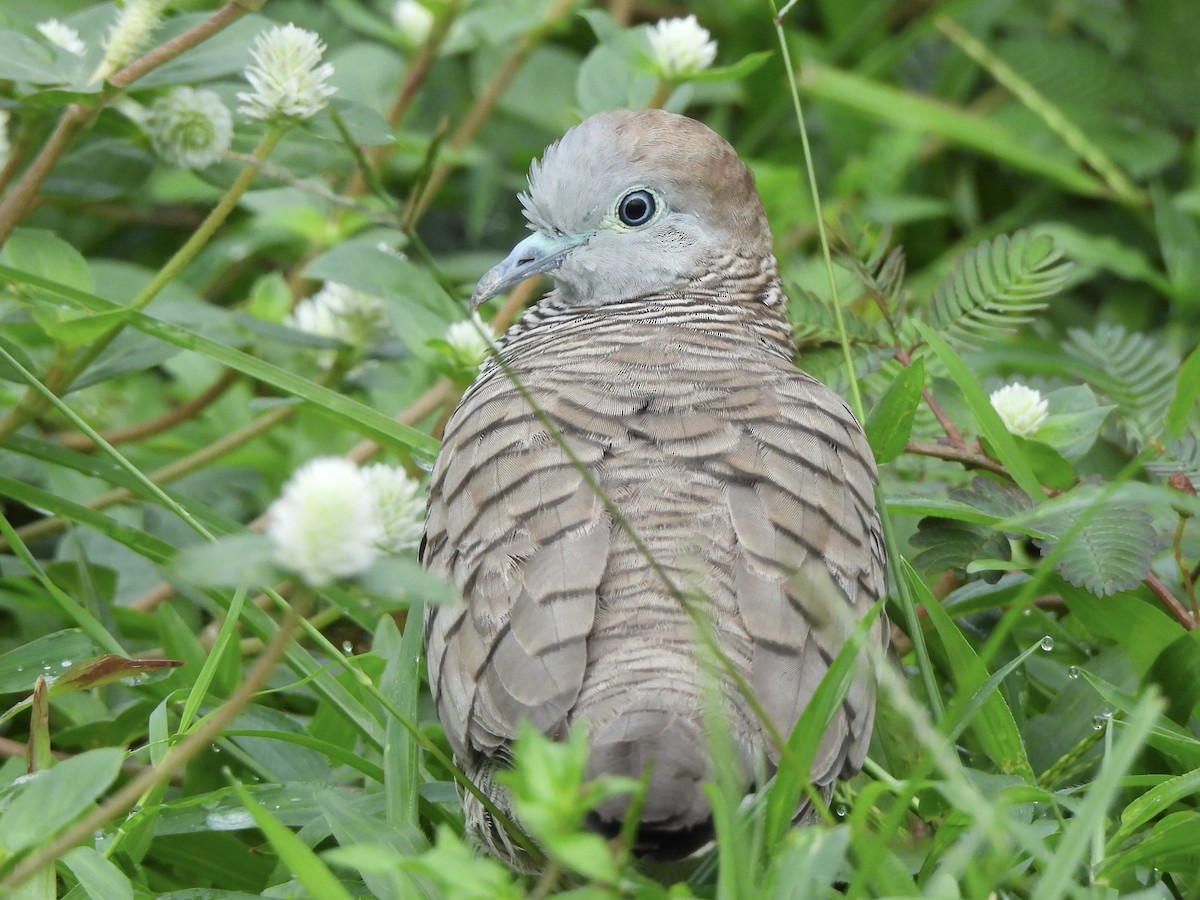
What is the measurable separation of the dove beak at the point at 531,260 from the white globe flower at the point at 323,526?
1445 mm

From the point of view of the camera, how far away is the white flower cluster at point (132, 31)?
8.37 feet

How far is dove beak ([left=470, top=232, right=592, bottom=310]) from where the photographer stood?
9.52 feet

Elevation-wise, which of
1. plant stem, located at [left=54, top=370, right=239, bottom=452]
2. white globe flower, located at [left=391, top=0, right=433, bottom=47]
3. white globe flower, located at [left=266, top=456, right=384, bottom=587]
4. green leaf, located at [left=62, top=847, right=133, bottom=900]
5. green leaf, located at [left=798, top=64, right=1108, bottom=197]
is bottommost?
green leaf, located at [left=62, top=847, right=133, bottom=900]

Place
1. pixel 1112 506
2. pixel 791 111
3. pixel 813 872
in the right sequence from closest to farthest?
1. pixel 813 872
2. pixel 1112 506
3. pixel 791 111

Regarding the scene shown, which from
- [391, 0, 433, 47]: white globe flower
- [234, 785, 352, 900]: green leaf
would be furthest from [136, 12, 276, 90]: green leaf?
[234, 785, 352, 900]: green leaf

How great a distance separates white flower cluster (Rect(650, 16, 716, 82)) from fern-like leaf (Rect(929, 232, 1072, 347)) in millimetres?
721

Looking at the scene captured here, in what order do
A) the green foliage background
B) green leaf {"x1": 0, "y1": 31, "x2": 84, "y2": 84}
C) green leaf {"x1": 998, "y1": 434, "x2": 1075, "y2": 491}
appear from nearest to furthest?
the green foliage background → green leaf {"x1": 0, "y1": 31, "x2": 84, "y2": 84} → green leaf {"x1": 998, "y1": 434, "x2": 1075, "y2": 491}

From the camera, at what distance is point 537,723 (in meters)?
2.01

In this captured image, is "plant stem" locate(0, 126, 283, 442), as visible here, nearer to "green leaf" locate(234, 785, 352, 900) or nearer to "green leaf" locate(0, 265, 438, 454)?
→ "green leaf" locate(0, 265, 438, 454)

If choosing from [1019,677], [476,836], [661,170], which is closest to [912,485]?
[1019,677]

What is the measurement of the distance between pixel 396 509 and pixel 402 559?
1.22 meters

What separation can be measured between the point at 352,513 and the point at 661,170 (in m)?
1.62

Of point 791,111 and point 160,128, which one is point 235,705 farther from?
point 791,111

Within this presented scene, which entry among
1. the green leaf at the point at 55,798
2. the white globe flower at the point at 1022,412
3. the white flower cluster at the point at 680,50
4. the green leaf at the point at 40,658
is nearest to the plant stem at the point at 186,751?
the green leaf at the point at 55,798
